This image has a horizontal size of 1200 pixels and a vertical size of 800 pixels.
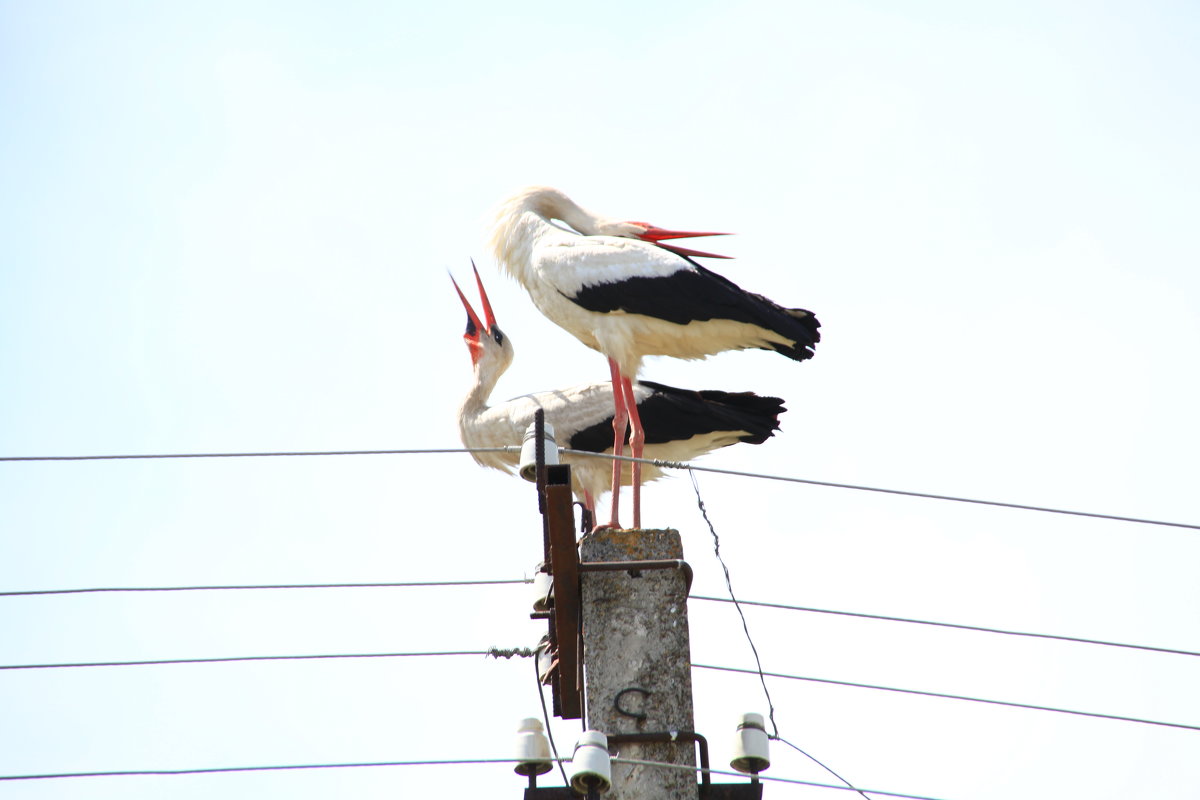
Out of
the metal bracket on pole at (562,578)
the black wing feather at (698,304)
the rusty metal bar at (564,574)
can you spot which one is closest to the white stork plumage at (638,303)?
the black wing feather at (698,304)

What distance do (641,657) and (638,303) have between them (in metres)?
4.29

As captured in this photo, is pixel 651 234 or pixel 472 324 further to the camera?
pixel 472 324

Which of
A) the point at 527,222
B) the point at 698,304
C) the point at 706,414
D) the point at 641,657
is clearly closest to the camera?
the point at 641,657

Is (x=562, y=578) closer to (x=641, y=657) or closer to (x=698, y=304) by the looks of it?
(x=641, y=657)

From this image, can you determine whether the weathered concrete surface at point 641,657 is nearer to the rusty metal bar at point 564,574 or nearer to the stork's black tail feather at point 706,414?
the rusty metal bar at point 564,574

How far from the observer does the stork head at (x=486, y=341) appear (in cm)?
1249

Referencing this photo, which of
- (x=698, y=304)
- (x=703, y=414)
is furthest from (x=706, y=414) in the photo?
(x=698, y=304)

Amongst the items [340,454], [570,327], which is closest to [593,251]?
[570,327]

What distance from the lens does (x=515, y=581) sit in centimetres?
610

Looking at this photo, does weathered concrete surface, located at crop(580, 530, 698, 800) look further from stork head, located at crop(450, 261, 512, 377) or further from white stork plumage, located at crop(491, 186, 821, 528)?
stork head, located at crop(450, 261, 512, 377)

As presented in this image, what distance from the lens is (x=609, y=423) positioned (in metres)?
11.3

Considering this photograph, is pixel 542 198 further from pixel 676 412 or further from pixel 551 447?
pixel 551 447

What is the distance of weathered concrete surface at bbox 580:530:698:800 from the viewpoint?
4863mm

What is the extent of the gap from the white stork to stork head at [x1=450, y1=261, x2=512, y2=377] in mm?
600
